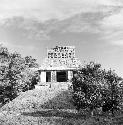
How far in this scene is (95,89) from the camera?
35094mm

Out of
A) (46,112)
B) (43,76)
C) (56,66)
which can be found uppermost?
(56,66)

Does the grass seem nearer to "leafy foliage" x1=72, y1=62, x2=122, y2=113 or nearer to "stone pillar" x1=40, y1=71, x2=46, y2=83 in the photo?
"leafy foliage" x1=72, y1=62, x2=122, y2=113

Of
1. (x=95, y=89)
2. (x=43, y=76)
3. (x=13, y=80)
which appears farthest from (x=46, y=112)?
(x=43, y=76)

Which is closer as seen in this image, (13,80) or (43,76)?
(13,80)

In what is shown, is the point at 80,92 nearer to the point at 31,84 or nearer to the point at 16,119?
the point at 16,119

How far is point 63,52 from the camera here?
2766 inches

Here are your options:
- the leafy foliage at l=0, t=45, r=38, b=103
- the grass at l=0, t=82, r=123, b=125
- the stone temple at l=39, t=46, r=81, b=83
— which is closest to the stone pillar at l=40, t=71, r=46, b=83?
the stone temple at l=39, t=46, r=81, b=83

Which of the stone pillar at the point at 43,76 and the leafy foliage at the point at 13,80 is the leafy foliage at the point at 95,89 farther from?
the stone pillar at the point at 43,76

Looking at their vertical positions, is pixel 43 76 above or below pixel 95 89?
above

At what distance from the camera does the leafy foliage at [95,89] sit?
3494cm

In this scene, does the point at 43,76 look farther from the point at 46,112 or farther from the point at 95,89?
the point at 95,89

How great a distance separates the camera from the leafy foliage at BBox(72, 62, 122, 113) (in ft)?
115

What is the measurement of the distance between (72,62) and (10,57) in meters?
22.6

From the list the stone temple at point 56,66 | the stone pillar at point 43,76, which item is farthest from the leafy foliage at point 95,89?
the stone pillar at point 43,76
